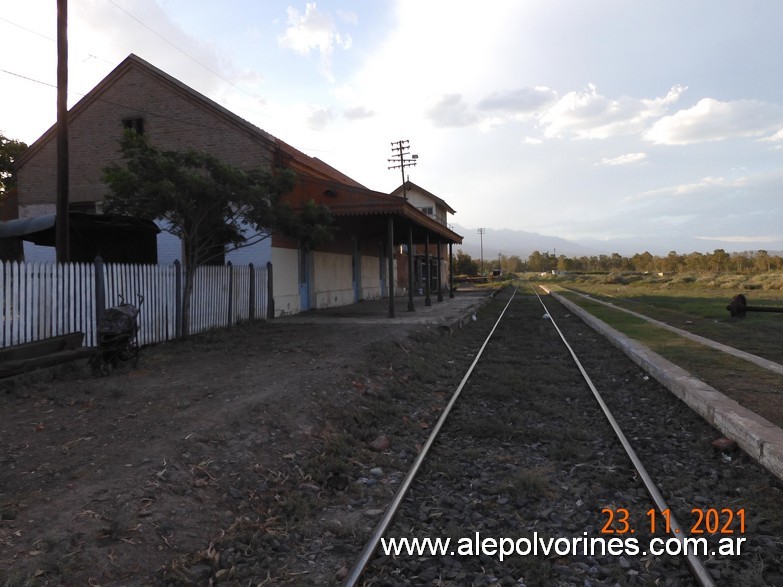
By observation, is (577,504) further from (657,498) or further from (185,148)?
(185,148)

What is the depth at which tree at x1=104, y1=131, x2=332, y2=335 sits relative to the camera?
9.86 m

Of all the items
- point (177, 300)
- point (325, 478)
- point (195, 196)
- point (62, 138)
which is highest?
point (62, 138)

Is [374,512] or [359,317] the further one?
[359,317]

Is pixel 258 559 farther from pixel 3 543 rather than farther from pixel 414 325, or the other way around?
pixel 414 325

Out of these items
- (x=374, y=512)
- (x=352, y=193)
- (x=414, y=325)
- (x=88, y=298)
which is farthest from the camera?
(x=352, y=193)

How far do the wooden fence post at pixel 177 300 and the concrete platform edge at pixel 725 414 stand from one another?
9.95 metres

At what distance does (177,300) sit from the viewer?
11.5m

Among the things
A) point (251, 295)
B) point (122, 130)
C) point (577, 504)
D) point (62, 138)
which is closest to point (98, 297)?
point (62, 138)

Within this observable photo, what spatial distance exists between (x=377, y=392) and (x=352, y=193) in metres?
10.0

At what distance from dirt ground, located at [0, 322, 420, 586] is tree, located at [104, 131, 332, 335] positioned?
3.47 metres

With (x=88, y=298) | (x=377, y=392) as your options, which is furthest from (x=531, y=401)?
(x=88, y=298)

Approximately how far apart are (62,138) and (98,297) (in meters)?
3.24

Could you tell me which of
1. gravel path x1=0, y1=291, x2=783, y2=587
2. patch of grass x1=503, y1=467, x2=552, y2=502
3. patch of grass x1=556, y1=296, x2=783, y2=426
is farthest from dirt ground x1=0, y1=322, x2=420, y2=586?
patch of grass x1=556, y1=296, x2=783, y2=426

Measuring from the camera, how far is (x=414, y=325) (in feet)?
46.4
